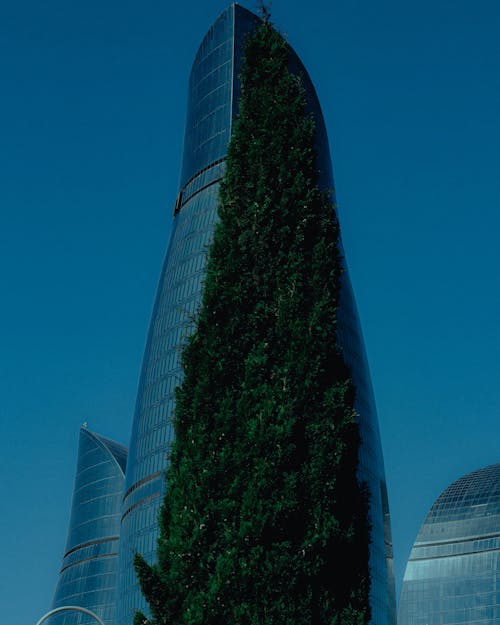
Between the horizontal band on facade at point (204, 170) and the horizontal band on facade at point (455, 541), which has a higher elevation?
the horizontal band on facade at point (204, 170)

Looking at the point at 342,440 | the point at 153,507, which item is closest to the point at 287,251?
the point at 342,440

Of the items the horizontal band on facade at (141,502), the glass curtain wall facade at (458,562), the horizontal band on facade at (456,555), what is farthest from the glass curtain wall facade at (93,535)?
the horizontal band on facade at (456,555)

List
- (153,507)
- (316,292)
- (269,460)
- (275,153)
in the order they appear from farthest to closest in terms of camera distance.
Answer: (153,507)
(275,153)
(316,292)
(269,460)

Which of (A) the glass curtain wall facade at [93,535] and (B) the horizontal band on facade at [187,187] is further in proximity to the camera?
(A) the glass curtain wall facade at [93,535]

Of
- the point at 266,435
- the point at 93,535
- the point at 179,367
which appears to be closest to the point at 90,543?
the point at 93,535

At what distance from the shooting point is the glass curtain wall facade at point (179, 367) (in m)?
62.9

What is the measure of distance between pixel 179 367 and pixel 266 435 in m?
47.4

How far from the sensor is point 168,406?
209 ft

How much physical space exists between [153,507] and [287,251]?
4636 centimetres

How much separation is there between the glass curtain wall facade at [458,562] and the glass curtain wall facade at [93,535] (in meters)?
28.4

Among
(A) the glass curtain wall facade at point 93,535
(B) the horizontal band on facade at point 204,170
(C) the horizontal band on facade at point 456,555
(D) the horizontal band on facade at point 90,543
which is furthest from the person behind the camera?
(D) the horizontal band on facade at point 90,543

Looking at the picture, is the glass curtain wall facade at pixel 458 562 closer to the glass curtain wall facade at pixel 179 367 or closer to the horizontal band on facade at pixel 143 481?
the glass curtain wall facade at pixel 179 367

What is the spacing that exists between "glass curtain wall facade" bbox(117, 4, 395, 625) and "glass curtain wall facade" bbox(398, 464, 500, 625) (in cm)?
1922

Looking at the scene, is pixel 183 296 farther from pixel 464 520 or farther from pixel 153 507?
pixel 464 520
